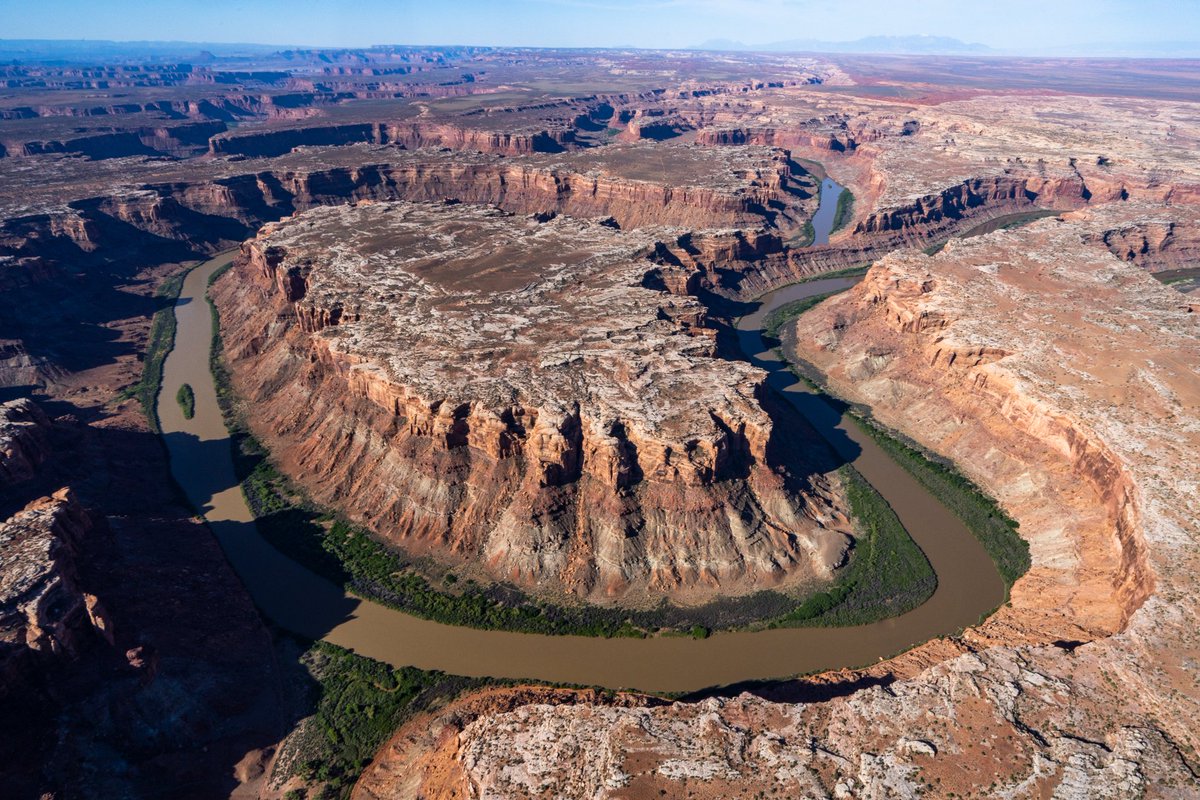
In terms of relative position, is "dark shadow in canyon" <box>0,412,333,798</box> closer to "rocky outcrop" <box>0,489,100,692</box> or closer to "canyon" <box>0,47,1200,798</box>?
"canyon" <box>0,47,1200,798</box>

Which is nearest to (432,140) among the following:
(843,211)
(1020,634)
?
(843,211)

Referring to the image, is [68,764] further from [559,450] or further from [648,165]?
[648,165]

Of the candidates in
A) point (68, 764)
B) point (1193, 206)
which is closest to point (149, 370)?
point (68, 764)

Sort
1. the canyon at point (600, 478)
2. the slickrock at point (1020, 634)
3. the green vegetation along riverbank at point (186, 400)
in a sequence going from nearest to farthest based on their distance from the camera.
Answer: the slickrock at point (1020, 634)
the canyon at point (600, 478)
the green vegetation along riverbank at point (186, 400)

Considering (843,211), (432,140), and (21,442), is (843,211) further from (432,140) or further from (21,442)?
(21,442)

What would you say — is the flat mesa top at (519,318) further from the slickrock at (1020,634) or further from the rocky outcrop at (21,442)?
the rocky outcrop at (21,442)

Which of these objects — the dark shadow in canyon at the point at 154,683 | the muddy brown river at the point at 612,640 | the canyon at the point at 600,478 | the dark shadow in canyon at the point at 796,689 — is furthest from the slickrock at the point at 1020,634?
the dark shadow in canyon at the point at 154,683
